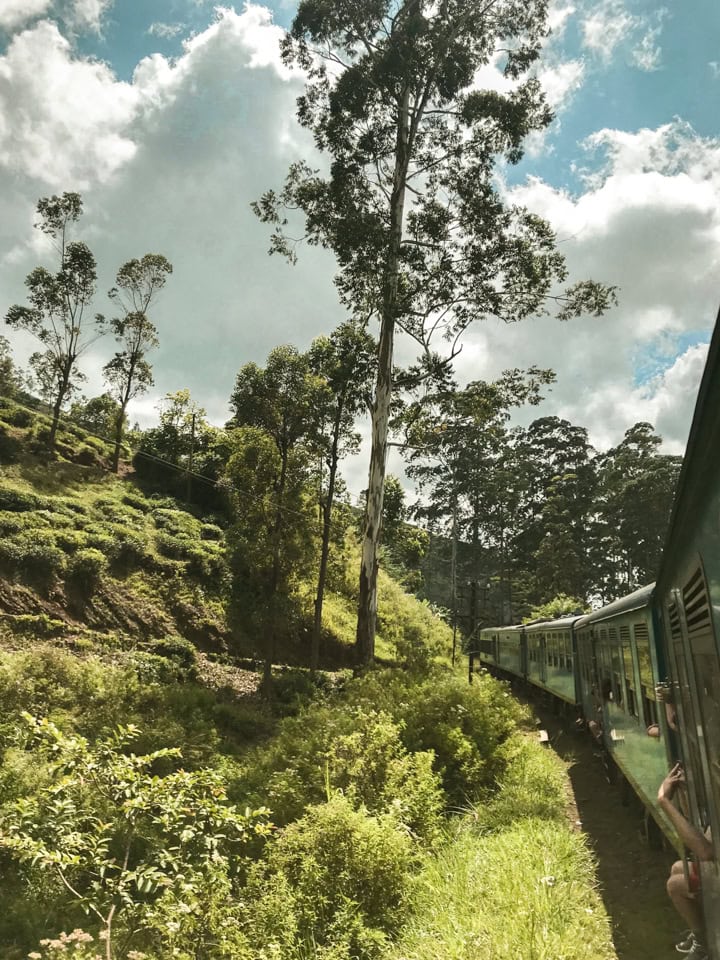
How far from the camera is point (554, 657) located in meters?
15.0

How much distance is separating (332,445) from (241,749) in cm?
885

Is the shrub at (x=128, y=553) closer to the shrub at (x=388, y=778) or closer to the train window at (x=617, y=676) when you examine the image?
the shrub at (x=388, y=778)

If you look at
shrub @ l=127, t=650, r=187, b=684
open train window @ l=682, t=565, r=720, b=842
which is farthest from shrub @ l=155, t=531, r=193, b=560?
open train window @ l=682, t=565, r=720, b=842

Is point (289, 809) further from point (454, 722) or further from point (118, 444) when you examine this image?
point (118, 444)

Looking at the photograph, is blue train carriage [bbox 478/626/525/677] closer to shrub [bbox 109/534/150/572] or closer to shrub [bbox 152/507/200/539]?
shrub [bbox 109/534/150/572]

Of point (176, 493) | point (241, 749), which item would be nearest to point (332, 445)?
point (241, 749)

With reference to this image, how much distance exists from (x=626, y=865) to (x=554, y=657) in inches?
336

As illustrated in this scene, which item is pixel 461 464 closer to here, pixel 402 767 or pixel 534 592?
pixel 534 592

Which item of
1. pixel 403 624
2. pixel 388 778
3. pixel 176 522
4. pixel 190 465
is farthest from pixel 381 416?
pixel 190 465

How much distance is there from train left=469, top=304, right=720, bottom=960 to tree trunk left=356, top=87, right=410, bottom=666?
522 centimetres

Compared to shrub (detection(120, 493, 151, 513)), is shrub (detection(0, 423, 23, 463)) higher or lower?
higher

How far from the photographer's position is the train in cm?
238

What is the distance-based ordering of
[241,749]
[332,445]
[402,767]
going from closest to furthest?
[402,767], [241,749], [332,445]

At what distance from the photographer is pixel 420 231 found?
56.5 feet
